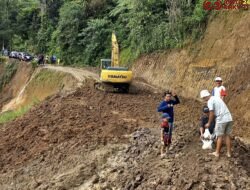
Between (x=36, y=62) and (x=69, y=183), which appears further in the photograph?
(x=36, y=62)

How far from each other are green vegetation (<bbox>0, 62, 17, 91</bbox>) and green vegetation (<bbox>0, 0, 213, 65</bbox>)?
5.39m

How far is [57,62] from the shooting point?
48.9 meters

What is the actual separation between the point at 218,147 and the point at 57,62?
131ft

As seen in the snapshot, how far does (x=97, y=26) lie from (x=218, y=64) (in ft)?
73.4

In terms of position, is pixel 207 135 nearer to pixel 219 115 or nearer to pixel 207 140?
pixel 207 140

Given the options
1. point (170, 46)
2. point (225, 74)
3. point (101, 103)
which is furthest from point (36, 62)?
point (225, 74)

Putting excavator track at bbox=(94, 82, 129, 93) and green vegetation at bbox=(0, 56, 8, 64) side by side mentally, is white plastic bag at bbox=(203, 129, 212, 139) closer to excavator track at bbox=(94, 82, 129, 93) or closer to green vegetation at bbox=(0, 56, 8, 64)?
excavator track at bbox=(94, 82, 129, 93)

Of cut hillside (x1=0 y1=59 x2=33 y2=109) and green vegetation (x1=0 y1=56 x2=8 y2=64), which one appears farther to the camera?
green vegetation (x1=0 y1=56 x2=8 y2=64)

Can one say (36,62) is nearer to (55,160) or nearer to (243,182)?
(55,160)

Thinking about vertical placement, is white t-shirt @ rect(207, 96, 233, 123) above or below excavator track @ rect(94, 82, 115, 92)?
above

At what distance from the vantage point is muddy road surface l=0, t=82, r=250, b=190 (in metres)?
10.1

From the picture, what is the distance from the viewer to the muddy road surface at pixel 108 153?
10141 mm

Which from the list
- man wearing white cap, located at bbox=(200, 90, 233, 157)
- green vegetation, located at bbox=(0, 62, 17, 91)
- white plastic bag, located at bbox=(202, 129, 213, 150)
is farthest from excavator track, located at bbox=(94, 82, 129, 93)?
green vegetation, located at bbox=(0, 62, 17, 91)

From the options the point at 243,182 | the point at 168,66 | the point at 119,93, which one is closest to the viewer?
the point at 243,182
